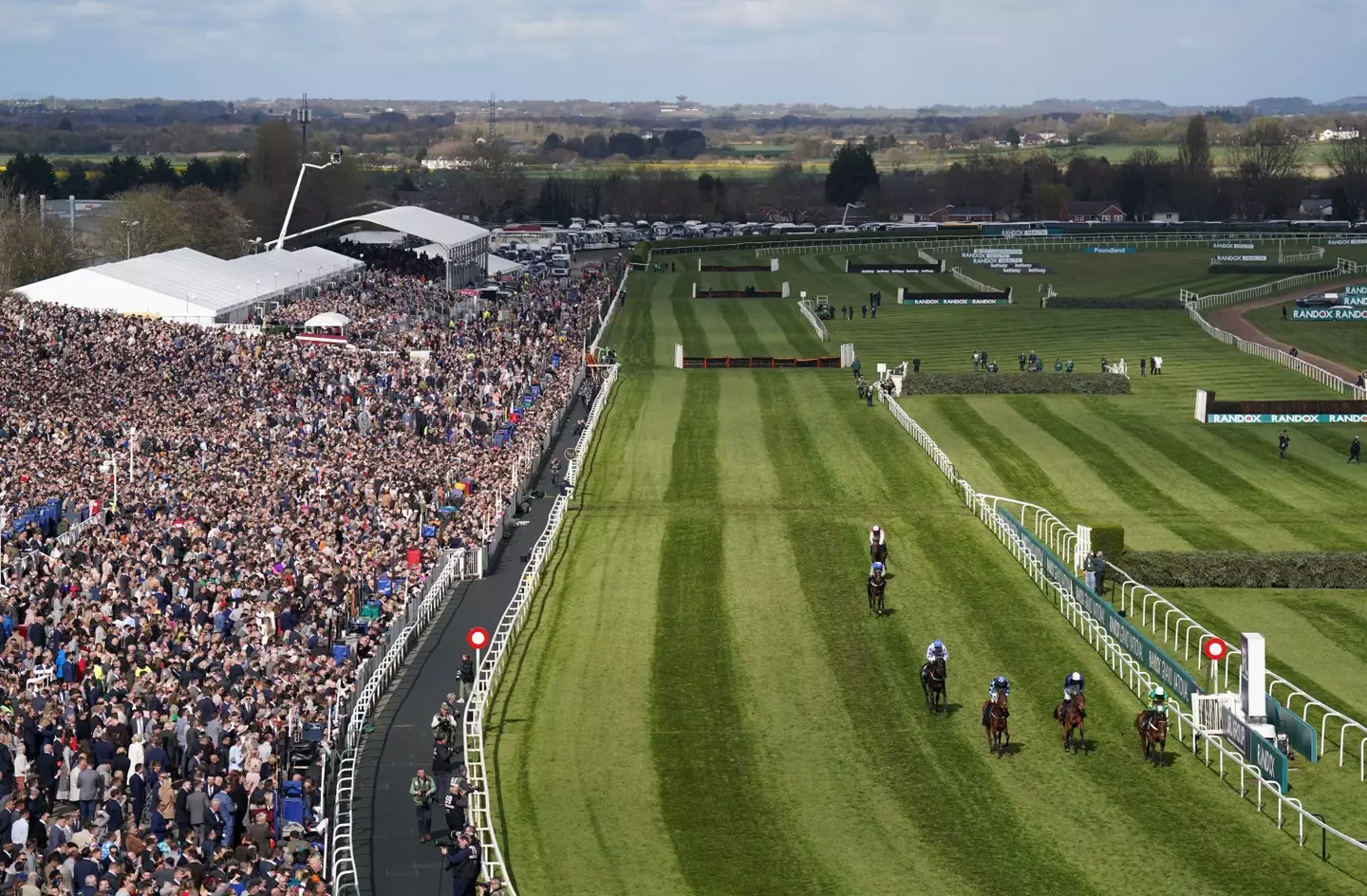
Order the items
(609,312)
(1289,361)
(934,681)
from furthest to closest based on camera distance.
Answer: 1. (609,312)
2. (1289,361)
3. (934,681)

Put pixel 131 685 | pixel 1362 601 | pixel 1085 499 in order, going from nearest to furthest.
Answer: pixel 131 685, pixel 1362 601, pixel 1085 499

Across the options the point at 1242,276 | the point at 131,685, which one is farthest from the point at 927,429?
the point at 1242,276

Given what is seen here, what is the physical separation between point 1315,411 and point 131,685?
37931mm

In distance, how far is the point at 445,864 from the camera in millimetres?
20344

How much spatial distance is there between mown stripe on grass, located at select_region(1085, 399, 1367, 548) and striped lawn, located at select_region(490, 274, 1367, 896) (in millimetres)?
6725

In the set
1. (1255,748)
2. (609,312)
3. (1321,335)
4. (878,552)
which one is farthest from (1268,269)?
(1255,748)

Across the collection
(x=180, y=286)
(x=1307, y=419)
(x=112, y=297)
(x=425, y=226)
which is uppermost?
(x=425, y=226)

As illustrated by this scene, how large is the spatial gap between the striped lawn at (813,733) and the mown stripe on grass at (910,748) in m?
0.05

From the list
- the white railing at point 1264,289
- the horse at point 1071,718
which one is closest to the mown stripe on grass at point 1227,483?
the horse at point 1071,718

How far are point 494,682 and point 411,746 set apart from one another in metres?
3.30

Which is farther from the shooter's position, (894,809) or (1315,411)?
(1315,411)

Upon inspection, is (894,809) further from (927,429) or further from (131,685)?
(927,429)

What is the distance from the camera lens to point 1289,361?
65.1 m

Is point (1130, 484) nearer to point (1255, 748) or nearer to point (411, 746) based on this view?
point (1255, 748)
